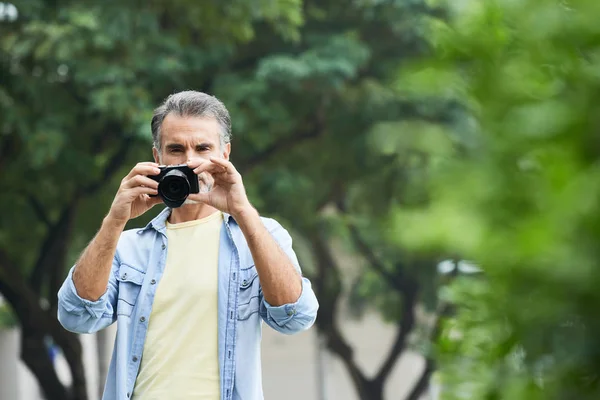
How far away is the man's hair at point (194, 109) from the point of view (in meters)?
2.99

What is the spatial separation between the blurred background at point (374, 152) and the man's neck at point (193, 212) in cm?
48

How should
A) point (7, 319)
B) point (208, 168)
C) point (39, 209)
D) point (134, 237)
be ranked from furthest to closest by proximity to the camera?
1. point (7, 319)
2. point (39, 209)
3. point (134, 237)
4. point (208, 168)

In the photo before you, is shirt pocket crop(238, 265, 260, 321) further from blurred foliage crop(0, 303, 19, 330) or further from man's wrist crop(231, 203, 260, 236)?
blurred foliage crop(0, 303, 19, 330)

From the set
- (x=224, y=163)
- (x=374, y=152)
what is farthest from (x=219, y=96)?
(x=224, y=163)

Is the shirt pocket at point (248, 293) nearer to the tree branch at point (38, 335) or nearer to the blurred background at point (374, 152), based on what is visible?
the blurred background at point (374, 152)

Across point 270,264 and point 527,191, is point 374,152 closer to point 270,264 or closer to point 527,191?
point 270,264

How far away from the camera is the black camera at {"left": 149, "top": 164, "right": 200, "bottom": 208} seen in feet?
9.11

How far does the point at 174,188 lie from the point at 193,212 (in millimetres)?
214

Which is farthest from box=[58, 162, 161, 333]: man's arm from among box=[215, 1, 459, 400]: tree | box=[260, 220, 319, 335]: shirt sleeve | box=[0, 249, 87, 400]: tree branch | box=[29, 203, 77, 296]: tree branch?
box=[0, 249, 87, 400]: tree branch

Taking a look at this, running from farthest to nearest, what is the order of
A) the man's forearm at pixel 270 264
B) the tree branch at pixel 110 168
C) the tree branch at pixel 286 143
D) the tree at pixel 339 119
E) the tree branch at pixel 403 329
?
the tree branch at pixel 403 329
the tree branch at pixel 286 143
the tree branch at pixel 110 168
the tree at pixel 339 119
the man's forearm at pixel 270 264

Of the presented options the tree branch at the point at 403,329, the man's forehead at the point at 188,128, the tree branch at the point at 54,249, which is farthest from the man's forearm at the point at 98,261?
the tree branch at the point at 403,329

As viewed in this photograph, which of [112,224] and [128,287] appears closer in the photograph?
[112,224]

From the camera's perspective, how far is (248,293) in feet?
9.32

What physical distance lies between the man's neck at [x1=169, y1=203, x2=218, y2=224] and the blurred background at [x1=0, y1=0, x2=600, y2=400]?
48 centimetres
